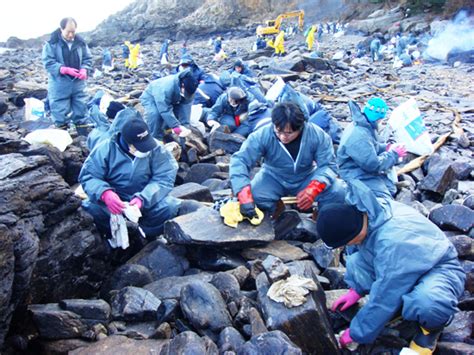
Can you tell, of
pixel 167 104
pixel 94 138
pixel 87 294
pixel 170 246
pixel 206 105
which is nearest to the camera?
pixel 87 294

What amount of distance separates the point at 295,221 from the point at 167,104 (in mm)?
3213

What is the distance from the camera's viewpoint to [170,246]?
4.09 meters

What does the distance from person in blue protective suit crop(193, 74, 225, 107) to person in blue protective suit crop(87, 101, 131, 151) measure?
365cm

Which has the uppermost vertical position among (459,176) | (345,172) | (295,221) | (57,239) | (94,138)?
(94,138)

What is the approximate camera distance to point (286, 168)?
4.57 meters

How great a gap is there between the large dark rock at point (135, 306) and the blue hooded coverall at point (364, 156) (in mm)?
2355

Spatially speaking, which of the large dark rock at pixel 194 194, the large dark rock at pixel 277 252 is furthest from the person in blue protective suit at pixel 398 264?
the large dark rock at pixel 194 194

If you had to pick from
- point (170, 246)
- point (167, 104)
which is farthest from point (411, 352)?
point (167, 104)

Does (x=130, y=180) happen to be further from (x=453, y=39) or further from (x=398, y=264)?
(x=453, y=39)

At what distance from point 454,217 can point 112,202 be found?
316 cm

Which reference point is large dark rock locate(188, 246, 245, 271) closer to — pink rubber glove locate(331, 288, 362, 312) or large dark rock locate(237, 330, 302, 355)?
pink rubber glove locate(331, 288, 362, 312)

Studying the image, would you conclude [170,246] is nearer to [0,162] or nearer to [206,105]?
[0,162]

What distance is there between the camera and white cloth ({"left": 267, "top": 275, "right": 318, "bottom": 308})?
114 inches

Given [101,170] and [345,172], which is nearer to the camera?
[101,170]
